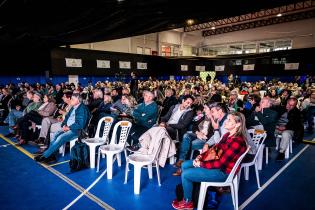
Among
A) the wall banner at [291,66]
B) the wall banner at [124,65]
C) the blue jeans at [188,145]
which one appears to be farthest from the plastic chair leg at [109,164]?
the wall banner at [291,66]

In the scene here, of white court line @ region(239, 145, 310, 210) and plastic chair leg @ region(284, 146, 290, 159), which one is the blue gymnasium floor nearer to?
white court line @ region(239, 145, 310, 210)

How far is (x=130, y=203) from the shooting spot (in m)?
2.55

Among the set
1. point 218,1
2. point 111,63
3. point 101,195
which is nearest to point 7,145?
point 101,195

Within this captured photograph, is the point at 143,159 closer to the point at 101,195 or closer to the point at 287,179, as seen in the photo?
Answer: the point at 101,195

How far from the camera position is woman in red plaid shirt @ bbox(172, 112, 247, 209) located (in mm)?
2139

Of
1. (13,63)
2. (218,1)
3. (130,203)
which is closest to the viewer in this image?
(130,203)

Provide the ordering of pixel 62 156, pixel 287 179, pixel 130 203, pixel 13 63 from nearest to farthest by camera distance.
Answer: pixel 130 203 → pixel 287 179 → pixel 62 156 → pixel 13 63

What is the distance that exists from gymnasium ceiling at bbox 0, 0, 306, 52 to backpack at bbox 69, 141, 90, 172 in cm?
268

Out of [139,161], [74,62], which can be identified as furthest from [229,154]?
[74,62]

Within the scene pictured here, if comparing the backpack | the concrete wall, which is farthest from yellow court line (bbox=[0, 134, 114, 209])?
the concrete wall

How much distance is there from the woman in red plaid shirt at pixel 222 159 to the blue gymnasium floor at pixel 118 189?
1.85ft

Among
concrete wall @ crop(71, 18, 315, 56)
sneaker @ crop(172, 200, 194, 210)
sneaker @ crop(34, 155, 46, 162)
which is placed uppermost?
concrete wall @ crop(71, 18, 315, 56)

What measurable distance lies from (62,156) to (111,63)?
11451 mm

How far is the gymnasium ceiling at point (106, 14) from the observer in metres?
3.74
